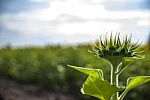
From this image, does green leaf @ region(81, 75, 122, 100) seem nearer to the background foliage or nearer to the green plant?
the green plant

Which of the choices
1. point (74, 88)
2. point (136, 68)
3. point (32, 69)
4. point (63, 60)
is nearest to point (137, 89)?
point (136, 68)

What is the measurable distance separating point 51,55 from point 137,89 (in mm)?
2111

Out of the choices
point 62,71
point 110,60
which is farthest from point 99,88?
point 62,71

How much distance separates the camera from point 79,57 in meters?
7.55

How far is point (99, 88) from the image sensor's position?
88.0 inches

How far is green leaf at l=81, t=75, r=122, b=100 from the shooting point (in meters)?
2.20

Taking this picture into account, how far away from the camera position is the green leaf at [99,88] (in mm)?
2199

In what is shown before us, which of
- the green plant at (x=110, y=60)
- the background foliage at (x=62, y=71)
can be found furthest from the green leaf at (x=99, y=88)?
the background foliage at (x=62, y=71)

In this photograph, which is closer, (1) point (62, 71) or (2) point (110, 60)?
(2) point (110, 60)

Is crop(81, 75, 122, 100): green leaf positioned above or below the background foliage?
above

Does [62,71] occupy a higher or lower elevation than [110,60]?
lower

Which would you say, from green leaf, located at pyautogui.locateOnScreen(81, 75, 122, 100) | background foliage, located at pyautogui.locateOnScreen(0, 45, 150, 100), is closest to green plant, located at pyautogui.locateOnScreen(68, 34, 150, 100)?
green leaf, located at pyautogui.locateOnScreen(81, 75, 122, 100)

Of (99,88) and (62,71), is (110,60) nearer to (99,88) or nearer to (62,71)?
(99,88)

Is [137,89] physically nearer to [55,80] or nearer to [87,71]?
[55,80]
